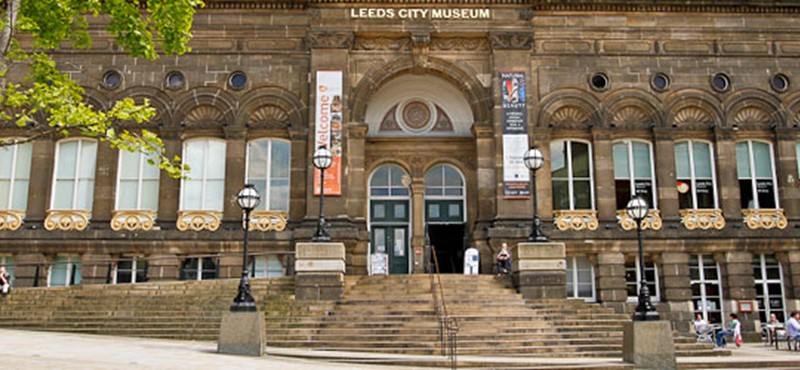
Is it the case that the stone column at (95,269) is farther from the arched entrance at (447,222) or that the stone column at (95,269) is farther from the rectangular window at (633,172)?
the rectangular window at (633,172)

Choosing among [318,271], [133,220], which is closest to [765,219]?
[318,271]

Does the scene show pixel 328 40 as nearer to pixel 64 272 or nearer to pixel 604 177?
pixel 604 177

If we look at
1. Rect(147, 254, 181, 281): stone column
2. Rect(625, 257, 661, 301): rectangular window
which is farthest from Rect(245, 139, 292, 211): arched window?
Rect(625, 257, 661, 301): rectangular window

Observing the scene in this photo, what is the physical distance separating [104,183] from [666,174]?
20.0 m

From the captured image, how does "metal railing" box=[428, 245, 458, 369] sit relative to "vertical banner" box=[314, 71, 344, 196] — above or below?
below

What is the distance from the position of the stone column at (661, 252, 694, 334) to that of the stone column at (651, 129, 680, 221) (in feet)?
4.84

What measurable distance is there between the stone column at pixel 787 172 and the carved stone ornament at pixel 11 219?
88.8ft

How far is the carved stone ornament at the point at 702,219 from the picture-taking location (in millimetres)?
25688

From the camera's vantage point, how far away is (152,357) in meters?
12.6

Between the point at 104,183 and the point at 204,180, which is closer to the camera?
the point at 104,183

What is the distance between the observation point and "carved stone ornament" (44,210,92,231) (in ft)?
82.2

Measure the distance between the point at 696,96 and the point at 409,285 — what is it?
1370 cm

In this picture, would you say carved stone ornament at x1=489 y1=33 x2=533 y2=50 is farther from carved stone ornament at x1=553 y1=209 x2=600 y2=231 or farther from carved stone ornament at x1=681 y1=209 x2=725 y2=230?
carved stone ornament at x1=681 y1=209 x2=725 y2=230

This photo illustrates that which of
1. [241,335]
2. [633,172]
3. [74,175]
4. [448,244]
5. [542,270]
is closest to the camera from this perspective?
[241,335]
